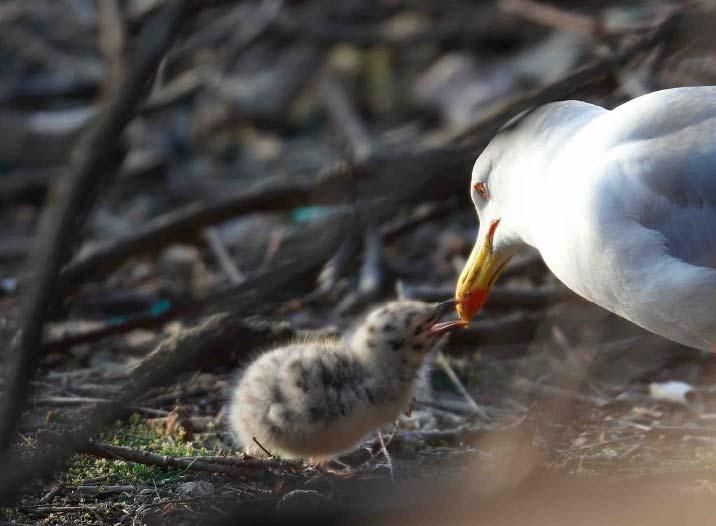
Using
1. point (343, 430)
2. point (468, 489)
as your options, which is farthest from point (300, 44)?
point (468, 489)

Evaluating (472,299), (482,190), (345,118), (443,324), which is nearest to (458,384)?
(472,299)

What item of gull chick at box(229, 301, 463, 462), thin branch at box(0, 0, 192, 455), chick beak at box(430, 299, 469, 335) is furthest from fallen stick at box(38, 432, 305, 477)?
thin branch at box(0, 0, 192, 455)

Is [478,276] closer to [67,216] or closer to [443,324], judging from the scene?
[443,324]

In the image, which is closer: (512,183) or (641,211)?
(641,211)

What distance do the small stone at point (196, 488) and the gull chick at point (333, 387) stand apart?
271 millimetres

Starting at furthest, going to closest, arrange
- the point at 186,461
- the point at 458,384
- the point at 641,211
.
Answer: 1. the point at 458,384
2. the point at 186,461
3. the point at 641,211

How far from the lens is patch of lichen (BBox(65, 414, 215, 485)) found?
3662 millimetres

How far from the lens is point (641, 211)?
349 centimetres

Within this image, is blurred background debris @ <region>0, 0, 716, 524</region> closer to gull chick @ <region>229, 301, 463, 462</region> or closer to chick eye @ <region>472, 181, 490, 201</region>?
gull chick @ <region>229, 301, 463, 462</region>

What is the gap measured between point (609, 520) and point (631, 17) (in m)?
6.12

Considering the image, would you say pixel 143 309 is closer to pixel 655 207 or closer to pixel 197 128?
pixel 655 207

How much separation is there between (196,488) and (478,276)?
1.30 metres

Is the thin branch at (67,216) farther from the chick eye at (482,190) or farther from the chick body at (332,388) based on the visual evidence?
the chick eye at (482,190)

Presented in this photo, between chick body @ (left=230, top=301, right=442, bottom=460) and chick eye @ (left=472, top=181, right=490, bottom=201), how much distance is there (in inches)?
18.3
